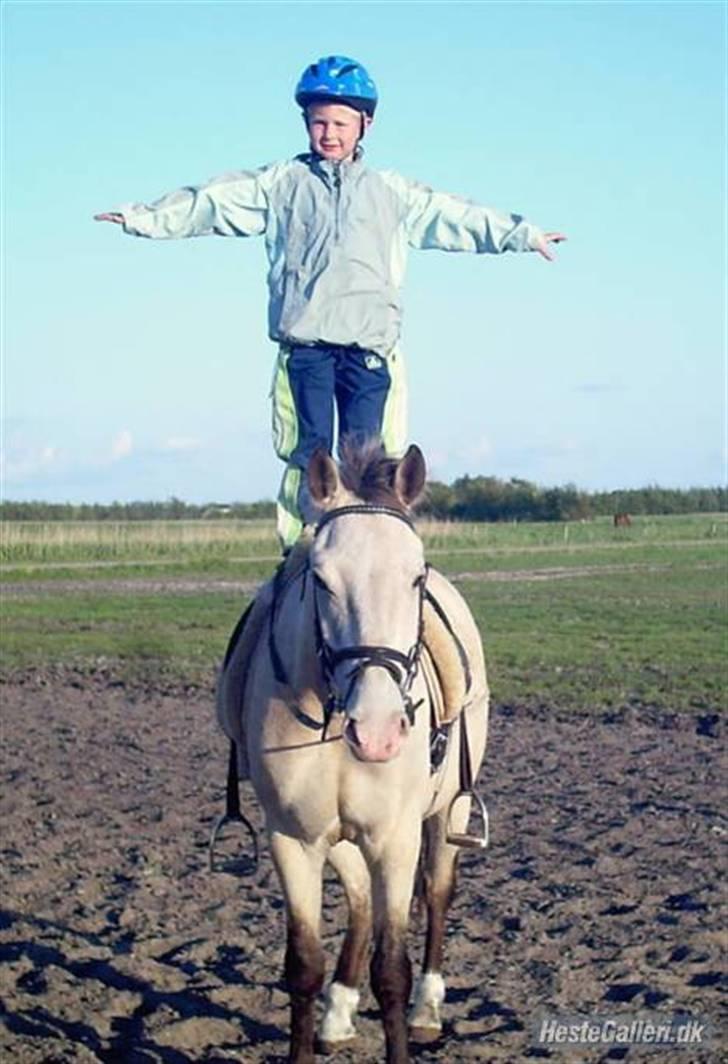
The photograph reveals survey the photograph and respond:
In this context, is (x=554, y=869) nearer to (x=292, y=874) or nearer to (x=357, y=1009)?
(x=357, y=1009)

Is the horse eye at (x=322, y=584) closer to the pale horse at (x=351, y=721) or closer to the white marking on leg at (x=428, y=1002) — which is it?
the pale horse at (x=351, y=721)

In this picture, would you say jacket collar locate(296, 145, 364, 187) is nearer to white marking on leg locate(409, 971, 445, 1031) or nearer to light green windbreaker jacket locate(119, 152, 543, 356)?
light green windbreaker jacket locate(119, 152, 543, 356)

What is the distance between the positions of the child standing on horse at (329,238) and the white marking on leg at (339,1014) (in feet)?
5.98

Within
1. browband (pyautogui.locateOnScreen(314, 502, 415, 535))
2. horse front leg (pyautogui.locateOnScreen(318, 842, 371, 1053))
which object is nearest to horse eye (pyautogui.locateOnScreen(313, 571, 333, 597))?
browband (pyautogui.locateOnScreen(314, 502, 415, 535))

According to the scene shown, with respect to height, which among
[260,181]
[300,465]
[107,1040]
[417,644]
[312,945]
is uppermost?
[260,181]

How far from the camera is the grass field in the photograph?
18.6 meters

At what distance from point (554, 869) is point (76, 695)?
9.54 meters

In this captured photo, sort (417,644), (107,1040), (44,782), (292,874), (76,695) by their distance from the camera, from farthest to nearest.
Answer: (76,695), (44,782), (107,1040), (292,874), (417,644)

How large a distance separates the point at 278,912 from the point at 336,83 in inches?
169

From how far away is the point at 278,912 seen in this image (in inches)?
327

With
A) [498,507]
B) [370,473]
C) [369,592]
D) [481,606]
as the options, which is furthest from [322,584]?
[498,507]

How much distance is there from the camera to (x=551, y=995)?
679 cm

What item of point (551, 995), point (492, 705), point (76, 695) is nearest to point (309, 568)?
point (551, 995)

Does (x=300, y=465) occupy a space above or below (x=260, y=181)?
below
